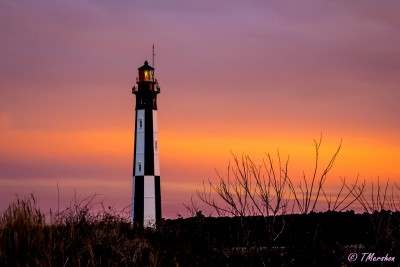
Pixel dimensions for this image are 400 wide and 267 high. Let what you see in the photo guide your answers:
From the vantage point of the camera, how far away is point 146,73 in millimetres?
36844

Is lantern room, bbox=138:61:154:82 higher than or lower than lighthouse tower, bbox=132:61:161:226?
higher

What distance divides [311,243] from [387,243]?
141cm

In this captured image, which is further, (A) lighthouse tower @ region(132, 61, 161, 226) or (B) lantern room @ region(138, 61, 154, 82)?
(B) lantern room @ region(138, 61, 154, 82)

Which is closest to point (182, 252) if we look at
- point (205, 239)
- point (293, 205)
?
point (205, 239)

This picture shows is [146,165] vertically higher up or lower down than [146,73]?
lower down

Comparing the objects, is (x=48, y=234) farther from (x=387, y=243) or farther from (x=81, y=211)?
(x=387, y=243)

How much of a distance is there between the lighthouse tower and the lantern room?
1.28 meters

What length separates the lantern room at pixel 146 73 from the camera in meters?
36.8

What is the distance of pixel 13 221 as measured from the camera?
38.2 feet

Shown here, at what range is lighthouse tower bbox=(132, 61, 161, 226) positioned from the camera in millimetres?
34312

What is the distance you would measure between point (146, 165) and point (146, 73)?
575 centimetres

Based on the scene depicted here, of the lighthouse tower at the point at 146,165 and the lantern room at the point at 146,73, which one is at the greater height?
the lantern room at the point at 146,73

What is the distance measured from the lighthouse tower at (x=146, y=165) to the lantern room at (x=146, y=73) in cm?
128

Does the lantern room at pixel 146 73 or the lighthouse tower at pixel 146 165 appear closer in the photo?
the lighthouse tower at pixel 146 165
